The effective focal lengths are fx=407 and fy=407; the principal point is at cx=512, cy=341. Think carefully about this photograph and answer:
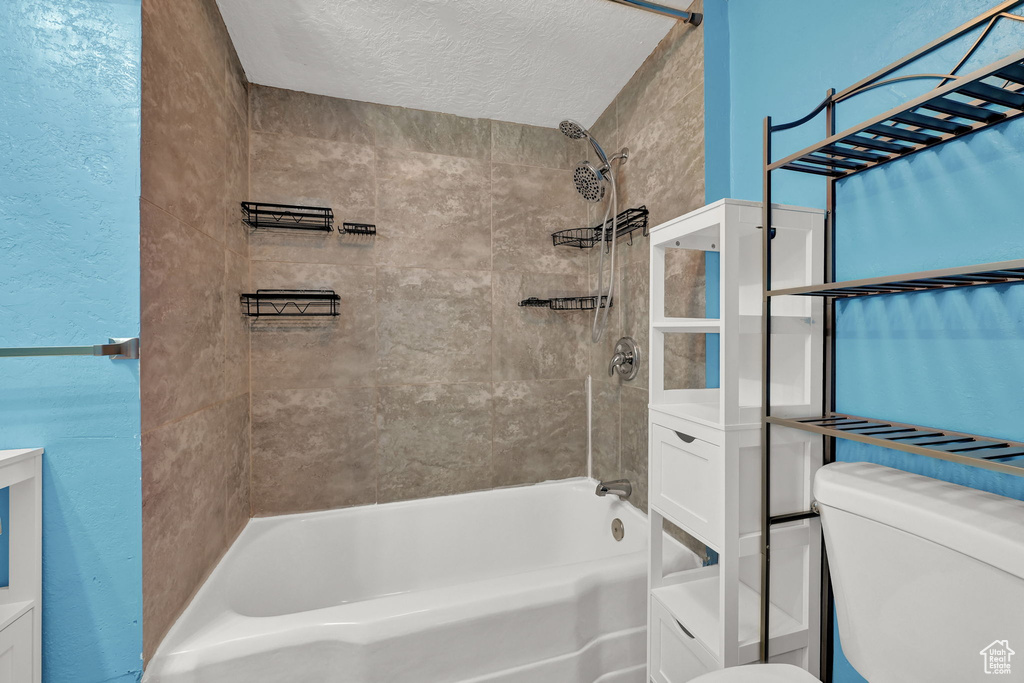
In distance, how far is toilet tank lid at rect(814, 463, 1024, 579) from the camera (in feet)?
1.82

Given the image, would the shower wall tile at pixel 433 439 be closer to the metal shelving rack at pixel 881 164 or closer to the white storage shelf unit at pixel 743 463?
the white storage shelf unit at pixel 743 463

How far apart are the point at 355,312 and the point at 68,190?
99cm

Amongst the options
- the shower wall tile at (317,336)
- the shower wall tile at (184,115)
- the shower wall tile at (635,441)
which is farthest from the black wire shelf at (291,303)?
the shower wall tile at (635,441)

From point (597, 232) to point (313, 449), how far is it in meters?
1.66

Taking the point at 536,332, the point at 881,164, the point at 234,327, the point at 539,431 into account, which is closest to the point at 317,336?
the point at 234,327

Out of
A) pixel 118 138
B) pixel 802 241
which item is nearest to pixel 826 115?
pixel 802 241

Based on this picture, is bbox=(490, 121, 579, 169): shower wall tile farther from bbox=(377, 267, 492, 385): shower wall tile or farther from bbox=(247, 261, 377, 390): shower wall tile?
bbox=(247, 261, 377, 390): shower wall tile

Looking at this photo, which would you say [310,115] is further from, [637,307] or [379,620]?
[379,620]

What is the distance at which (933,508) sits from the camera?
2.07 feet

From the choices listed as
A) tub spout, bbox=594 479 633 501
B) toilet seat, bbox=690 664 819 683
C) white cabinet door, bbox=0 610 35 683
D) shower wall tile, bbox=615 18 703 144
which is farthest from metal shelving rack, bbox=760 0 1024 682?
white cabinet door, bbox=0 610 35 683

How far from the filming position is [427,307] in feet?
6.27

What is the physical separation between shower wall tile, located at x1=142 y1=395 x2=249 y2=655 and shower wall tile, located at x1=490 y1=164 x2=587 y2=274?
1.31 meters

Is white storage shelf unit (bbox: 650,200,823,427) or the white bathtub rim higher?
white storage shelf unit (bbox: 650,200,823,427)

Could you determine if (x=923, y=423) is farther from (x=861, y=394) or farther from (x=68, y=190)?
(x=68, y=190)
